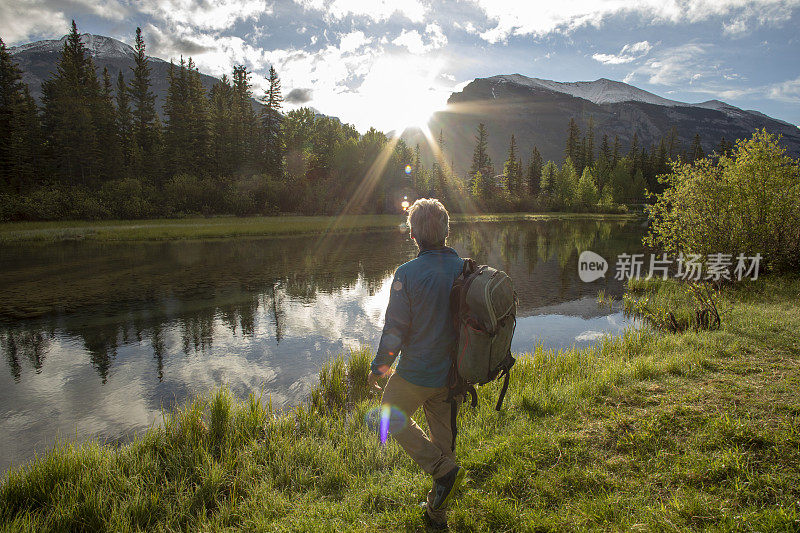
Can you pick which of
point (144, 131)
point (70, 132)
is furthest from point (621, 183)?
point (70, 132)

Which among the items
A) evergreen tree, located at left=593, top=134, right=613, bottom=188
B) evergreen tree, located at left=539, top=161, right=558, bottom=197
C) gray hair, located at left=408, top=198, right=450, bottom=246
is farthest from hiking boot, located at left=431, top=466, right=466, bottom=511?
evergreen tree, located at left=593, top=134, right=613, bottom=188

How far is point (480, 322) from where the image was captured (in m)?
3.41

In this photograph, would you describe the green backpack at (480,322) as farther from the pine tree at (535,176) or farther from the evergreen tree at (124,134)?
the pine tree at (535,176)

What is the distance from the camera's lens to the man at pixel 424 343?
3.72 m

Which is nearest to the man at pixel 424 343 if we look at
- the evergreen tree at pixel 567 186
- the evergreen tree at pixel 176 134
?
the evergreen tree at pixel 176 134

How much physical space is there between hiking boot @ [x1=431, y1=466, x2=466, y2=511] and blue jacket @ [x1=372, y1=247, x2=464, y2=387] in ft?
2.67

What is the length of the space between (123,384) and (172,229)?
4166 centimetres

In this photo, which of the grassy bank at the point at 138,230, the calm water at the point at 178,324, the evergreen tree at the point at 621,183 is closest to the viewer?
the calm water at the point at 178,324

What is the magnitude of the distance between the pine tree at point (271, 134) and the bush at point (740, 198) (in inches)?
3019

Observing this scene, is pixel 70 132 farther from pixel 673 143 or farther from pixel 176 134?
pixel 673 143

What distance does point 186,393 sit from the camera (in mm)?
→ 9023

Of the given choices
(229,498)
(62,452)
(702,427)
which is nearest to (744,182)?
(702,427)

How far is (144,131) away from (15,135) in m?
18.9

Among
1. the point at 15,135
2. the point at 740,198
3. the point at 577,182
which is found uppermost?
the point at 15,135
